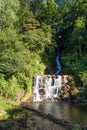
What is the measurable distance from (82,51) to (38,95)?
12948mm

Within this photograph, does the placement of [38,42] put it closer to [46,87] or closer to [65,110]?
[46,87]

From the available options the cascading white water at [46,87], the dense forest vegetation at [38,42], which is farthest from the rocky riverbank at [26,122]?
the cascading white water at [46,87]

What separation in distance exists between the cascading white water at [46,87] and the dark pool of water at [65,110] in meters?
2.12

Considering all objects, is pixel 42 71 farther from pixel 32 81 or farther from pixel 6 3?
pixel 6 3

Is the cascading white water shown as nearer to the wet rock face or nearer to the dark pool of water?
the wet rock face

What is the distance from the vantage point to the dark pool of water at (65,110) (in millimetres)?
24617

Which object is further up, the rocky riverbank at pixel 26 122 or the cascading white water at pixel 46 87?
the cascading white water at pixel 46 87

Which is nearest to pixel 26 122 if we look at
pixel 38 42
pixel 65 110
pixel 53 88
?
pixel 65 110

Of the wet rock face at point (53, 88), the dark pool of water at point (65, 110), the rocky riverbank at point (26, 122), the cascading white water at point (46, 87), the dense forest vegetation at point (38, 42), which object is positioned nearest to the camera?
the rocky riverbank at point (26, 122)

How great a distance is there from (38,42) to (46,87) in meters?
9.15

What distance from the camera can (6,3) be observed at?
39062mm

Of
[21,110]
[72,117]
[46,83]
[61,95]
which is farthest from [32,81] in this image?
[72,117]

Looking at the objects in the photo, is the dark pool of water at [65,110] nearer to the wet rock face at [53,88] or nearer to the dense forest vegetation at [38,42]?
the wet rock face at [53,88]

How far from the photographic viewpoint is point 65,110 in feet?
90.4
